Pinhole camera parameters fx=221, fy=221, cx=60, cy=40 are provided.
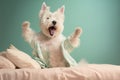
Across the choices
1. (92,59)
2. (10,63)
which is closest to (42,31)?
(10,63)

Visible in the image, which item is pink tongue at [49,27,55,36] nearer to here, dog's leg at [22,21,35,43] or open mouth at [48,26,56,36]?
open mouth at [48,26,56,36]

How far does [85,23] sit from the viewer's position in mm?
2646

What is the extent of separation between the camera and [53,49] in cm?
214

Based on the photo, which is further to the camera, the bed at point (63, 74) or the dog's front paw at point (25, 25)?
the dog's front paw at point (25, 25)

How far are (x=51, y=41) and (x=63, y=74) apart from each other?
70cm

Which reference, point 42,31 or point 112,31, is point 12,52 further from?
point 112,31

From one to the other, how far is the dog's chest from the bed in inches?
20.3

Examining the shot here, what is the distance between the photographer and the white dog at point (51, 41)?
82.4 inches

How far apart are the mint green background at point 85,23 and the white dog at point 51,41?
30 cm

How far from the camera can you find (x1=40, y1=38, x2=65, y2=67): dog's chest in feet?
6.87

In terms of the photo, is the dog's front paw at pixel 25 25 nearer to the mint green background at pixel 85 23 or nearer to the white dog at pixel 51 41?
the white dog at pixel 51 41

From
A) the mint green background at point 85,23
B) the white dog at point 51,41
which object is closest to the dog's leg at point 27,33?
the white dog at point 51,41

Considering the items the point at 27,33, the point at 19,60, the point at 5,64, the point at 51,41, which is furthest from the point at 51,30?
the point at 5,64

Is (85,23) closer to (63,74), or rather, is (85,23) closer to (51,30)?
(51,30)
